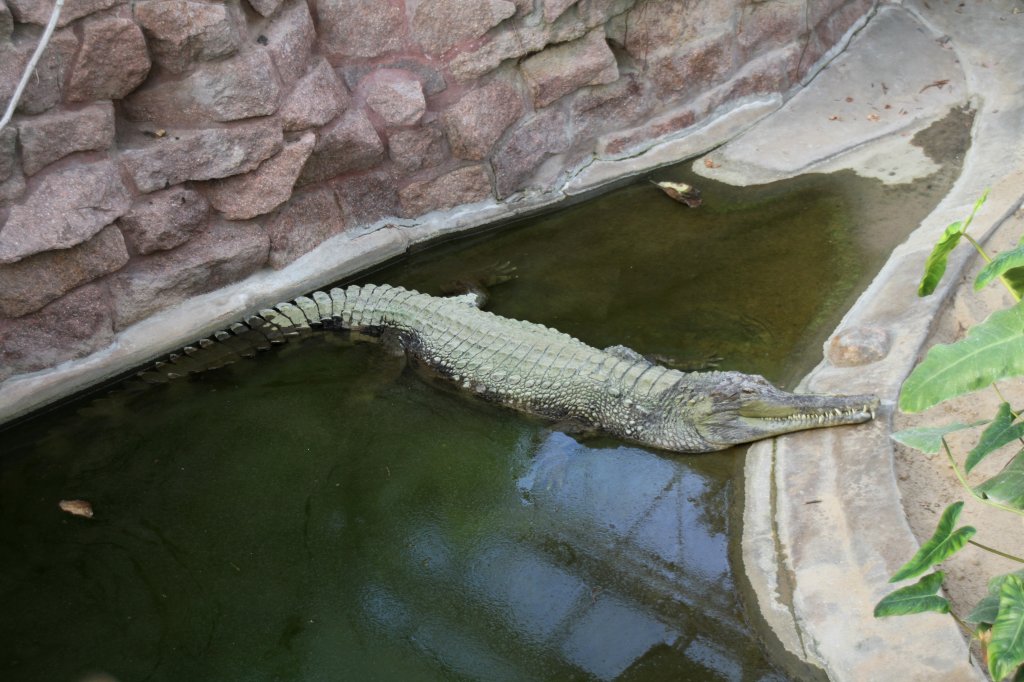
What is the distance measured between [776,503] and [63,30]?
3.73 metres

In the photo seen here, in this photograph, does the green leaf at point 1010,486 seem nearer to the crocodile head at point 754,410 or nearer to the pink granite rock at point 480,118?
the crocodile head at point 754,410

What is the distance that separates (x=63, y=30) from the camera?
4129 mm

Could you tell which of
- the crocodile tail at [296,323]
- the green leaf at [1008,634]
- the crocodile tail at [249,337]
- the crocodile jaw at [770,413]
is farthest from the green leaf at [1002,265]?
the crocodile tail at [249,337]

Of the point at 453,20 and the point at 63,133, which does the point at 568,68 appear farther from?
the point at 63,133

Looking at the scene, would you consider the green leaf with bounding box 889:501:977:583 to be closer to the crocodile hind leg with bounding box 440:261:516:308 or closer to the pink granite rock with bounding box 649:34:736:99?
the crocodile hind leg with bounding box 440:261:516:308

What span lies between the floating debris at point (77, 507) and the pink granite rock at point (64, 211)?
45.8 inches

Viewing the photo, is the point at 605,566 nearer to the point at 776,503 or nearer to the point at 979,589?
the point at 776,503

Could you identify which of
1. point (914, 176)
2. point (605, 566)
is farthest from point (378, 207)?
point (914, 176)

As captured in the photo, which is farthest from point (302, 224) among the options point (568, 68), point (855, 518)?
point (855, 518)

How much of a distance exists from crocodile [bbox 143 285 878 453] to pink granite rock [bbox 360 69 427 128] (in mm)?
995

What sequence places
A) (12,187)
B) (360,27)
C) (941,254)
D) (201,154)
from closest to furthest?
(941,254) < (12,187) < (201,154) < (360,27)

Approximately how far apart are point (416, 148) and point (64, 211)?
194 centimetres

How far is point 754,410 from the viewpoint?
383 cm

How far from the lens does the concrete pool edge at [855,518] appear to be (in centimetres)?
281
